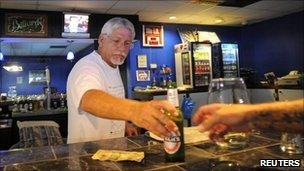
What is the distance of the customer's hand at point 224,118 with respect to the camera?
85 cm

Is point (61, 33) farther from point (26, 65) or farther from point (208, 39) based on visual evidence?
point (26, 65)

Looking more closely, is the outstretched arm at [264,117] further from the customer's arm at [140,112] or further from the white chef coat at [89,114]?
the white chef coat at [89,114]

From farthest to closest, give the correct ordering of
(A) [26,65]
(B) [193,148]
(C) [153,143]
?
(A) [26,65] → (C) [153,143] → (B) [193,148]

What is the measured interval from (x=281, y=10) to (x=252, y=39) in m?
1.63

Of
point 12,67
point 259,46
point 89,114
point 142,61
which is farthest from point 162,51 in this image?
point 12,67

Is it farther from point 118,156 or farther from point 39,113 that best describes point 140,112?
point 39,113

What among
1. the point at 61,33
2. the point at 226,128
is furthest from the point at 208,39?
the point at 226,128

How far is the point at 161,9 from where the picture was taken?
588 centimetres

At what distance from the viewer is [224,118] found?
867mm

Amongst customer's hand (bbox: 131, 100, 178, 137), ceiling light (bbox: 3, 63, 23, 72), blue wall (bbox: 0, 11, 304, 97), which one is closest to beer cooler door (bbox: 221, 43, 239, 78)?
blue wall (bbox: 0, 11, 304, 97)

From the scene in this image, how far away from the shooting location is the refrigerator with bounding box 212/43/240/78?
7.42 meters

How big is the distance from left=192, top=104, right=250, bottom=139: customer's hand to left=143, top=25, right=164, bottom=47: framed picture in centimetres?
630

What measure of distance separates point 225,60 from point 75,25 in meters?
3.98

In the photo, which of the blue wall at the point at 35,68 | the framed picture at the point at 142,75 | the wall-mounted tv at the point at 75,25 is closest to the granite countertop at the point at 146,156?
the wall-mounted tv at the point at 75,25
